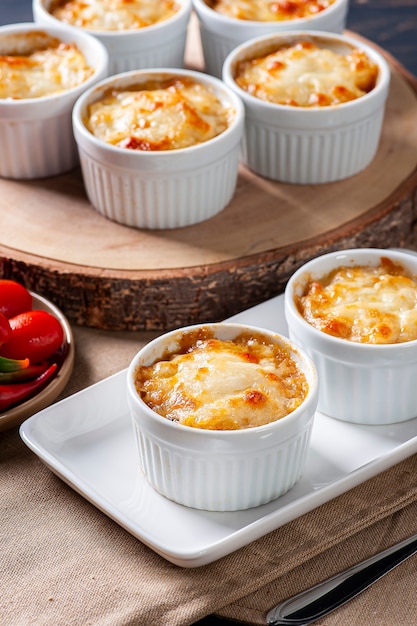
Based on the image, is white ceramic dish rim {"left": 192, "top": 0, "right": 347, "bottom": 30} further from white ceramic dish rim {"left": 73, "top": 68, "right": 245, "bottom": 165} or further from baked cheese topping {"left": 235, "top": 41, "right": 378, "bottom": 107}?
white ceramic dish rim {"left": 73, "top": 68, "right": 245, "bottom": 165}

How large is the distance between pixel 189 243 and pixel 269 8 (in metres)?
1.42

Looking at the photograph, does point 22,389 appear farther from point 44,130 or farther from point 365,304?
point 44,130

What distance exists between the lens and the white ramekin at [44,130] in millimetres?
3887

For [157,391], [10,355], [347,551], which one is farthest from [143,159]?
[347,551]

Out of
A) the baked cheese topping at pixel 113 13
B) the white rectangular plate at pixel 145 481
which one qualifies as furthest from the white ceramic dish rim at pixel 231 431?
the baked cheese topping at pixel 113 13

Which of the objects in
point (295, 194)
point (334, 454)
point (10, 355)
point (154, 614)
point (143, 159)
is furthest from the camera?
point (295, 194)

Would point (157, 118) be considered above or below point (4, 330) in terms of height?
above

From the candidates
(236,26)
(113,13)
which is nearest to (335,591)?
(236,26)

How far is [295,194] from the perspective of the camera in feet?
13.1

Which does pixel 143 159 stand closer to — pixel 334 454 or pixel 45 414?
pixel 45 414

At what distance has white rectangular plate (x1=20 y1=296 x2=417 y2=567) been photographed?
105 inches

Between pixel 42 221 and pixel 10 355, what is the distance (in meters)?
0.75

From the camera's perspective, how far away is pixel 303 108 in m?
3.84

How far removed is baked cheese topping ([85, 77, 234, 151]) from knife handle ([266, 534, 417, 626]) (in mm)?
1687
